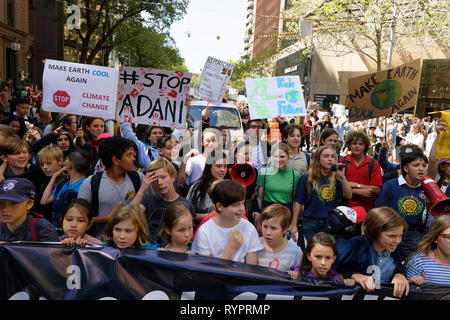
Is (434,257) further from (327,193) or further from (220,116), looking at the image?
(220,116)

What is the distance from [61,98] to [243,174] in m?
2.54

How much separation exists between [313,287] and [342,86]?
35.5 m

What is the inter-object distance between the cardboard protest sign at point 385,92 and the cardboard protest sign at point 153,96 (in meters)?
2.92

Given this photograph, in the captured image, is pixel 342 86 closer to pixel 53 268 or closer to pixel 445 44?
pixel 445 44

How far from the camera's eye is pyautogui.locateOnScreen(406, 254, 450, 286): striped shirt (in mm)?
2678

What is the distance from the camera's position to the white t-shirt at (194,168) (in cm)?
449

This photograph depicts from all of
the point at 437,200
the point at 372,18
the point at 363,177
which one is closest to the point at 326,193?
the point at 363,177

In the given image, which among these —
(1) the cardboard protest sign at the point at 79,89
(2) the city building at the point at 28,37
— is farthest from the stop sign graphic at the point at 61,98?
(2) the city building at the point at 28,37

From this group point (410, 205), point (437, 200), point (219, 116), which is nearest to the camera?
point (437, 200)

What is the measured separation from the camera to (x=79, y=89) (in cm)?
487

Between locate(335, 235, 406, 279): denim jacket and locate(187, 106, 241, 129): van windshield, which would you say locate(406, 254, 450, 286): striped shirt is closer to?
locate(335, 235, 406, 279): denim jacket

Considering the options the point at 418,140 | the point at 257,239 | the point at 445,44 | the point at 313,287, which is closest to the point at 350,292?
the point at 313,287
